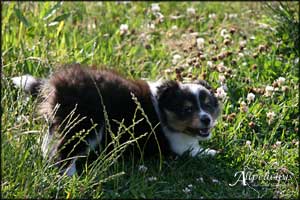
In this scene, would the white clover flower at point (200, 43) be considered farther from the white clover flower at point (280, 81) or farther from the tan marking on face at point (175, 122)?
the tan marking on face at point (175, 122)

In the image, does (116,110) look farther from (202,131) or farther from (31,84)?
(31,84)

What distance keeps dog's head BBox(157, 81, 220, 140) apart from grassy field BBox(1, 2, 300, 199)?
0.77 feet

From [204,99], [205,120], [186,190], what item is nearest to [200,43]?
[204,99]

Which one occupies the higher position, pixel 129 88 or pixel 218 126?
pixel 129 88

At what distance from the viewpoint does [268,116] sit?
20.7ft

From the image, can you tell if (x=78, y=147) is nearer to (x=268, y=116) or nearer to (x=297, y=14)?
(x=268, y=116)

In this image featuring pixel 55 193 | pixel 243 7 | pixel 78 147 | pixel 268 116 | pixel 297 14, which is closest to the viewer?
pixel 55 193

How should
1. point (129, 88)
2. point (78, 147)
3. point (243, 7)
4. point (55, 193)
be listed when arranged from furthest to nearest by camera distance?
point (243, 7), point (129, 88), point (78, 147), point (55, 193)

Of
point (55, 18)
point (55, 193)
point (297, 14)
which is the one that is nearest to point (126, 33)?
point (55, 18)

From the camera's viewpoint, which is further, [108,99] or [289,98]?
[289,98]

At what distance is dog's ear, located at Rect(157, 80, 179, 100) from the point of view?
5988 millimetres

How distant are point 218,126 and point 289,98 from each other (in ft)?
2.74

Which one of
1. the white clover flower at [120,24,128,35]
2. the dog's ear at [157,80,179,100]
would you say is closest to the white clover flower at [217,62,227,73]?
the dog's ear at [157,80,179,100]

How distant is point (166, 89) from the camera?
5.99m
